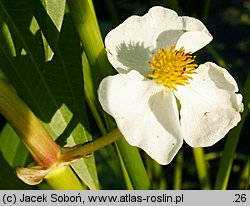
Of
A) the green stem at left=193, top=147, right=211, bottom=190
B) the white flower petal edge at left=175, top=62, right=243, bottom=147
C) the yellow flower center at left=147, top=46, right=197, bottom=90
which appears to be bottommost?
the green stem at left=193, top=147, right=211, bottom=190

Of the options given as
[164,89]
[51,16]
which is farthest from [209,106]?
[51,16]

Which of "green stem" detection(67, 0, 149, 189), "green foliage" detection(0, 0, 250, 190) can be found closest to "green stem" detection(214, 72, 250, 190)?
"green foliage" detection(0, 0, 250, 190)

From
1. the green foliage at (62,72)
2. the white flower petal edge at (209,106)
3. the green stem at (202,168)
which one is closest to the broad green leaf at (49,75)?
the green foliage at (62,72)

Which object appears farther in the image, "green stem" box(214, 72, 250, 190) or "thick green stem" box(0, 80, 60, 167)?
"green stem" box(214, 72, 250, 190)

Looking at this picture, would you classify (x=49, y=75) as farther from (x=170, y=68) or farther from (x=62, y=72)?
(x=170, y=68)

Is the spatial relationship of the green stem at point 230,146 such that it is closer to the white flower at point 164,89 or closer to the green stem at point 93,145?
the white flower at point 164,89

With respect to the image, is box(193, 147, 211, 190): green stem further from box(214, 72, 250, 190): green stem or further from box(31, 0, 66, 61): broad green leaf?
box(31, 0, 66, 61): broad green leaf
